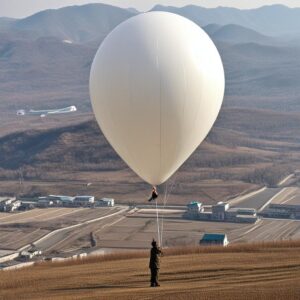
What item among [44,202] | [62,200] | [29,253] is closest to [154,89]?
[29,253]

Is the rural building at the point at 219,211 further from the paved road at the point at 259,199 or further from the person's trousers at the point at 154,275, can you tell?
the person's trousers at the point at 154,275

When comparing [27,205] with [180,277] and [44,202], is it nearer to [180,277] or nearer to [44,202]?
[44,202]

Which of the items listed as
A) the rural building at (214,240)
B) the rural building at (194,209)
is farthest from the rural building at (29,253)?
the rural building at (194,209)

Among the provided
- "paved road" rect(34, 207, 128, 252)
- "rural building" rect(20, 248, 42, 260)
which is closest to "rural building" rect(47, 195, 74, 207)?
"paved road" rect(34, 207, 128, 252)

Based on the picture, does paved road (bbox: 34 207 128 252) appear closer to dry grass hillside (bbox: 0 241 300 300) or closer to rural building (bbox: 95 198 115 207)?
rural building (bbox: 95 198 115 207)

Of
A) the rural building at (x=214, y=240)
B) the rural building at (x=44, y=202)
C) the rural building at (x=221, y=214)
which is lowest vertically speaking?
the rural building at (x=214, y=240)

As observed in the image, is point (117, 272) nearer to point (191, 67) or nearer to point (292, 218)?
point (191, 67)

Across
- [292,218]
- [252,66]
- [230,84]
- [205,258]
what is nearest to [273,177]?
[292,218]
